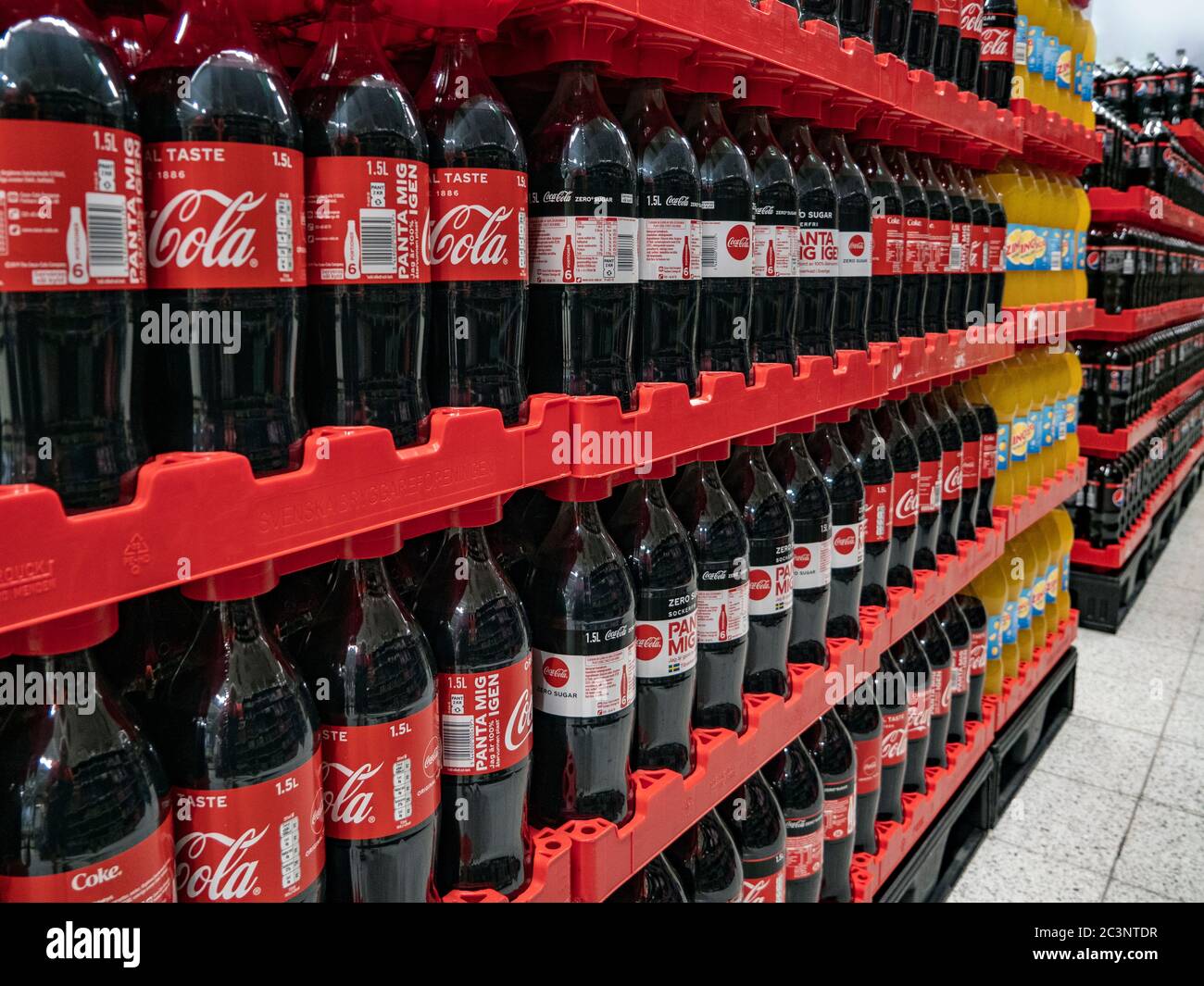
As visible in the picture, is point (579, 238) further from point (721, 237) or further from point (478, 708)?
point (478, 708)

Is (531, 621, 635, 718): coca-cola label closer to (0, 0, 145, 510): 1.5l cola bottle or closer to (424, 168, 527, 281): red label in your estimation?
(424, 168, 527, 281): red label

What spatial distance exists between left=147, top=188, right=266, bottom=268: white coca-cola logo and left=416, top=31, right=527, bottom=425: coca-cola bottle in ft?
0.87

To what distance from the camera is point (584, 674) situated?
4.91 ft

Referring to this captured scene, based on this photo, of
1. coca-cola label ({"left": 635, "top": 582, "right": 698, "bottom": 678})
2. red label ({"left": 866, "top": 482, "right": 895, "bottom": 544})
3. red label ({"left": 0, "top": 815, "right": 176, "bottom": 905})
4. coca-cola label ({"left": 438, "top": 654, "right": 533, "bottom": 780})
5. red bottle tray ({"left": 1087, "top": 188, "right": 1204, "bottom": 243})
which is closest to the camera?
red label ({"left": 0, "top": 815, "right": 176, "bottom": 905})

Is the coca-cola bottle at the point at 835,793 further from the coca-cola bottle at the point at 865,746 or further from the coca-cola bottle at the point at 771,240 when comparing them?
the coca-cola bottle at the point at 771,240

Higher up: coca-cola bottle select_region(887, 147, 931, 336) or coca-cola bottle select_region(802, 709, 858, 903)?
coca-cola bottle select_region(887, 147, 931, 336)

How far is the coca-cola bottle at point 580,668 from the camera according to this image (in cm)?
150

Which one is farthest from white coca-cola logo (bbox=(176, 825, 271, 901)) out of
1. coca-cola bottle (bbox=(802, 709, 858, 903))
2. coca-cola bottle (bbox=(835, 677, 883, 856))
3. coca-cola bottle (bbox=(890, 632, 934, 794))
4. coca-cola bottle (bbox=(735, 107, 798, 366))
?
coca-cola bottle (bbox=(890, 632, 934, 794))

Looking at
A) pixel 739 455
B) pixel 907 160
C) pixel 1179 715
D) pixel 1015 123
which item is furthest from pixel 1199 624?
pixel 739 455

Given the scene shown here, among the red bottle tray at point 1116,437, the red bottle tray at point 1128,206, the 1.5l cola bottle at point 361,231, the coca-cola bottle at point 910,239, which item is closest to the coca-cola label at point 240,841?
the 1.5l cola bottle at point 361,231

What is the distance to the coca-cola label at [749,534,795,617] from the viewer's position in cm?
198

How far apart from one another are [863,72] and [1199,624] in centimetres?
475

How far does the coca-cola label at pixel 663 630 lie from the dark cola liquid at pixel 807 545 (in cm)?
54
